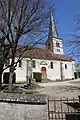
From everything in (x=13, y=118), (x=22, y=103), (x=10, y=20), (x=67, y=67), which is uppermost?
(x=10, y=20)

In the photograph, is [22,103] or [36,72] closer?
[22,103]

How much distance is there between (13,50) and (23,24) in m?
2.99

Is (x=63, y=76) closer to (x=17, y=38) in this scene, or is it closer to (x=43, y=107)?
(x=17, y=38)

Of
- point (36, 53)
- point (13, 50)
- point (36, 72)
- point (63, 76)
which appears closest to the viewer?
point (13, 50)

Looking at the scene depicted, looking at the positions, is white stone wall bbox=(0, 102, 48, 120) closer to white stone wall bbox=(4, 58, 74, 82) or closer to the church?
the church

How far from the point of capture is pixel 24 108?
5699 mm

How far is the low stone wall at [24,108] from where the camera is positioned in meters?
5.65

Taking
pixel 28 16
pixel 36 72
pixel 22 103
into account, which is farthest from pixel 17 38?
pixel 36 72

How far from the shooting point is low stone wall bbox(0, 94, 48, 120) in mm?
5652

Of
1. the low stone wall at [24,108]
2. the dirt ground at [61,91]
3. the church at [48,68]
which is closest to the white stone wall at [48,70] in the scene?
the church at [48,68]

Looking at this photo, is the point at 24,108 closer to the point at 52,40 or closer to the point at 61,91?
the point at 61,91

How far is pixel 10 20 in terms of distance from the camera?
19.2 meters

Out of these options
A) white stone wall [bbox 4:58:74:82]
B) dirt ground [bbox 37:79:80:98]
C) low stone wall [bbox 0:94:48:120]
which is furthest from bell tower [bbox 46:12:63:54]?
low stone wall [bbox 0:94:48:120]

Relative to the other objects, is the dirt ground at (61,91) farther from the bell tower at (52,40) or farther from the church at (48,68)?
the church at (48,68)
